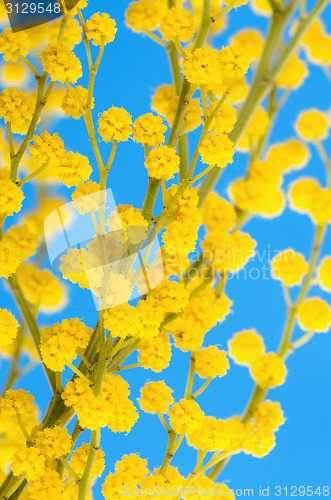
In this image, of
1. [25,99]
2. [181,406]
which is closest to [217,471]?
[181,406]

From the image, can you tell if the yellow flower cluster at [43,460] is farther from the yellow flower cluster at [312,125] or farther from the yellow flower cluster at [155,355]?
the yellow flower cluster at [312,125]

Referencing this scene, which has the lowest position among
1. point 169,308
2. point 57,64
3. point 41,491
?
point 41,491

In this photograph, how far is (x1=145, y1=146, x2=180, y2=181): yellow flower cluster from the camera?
430 mm

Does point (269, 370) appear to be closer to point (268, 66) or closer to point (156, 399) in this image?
point (156, 399)

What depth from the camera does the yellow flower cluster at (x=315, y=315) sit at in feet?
1.87

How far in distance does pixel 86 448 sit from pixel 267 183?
0.91 feet

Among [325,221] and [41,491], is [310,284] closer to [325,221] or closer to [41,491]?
[325,221]

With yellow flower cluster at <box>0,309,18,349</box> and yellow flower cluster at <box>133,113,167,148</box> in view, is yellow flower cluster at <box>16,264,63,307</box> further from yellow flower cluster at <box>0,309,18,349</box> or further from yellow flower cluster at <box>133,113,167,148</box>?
yellow flower cluster at <box>133,113,167,148</box>

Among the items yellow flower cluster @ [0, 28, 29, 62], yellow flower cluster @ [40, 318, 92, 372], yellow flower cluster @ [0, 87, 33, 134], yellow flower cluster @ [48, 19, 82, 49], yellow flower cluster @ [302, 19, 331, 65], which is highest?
yellow flower cluster @ [302, 19, 331, 65]

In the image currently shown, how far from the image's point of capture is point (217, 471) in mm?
591

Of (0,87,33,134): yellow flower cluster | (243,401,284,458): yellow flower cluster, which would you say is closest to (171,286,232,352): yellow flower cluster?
(243,401,284,458): yellow flower cluster

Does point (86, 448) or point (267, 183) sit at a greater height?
point (267, 183)

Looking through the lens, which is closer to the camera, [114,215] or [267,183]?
[114,215]

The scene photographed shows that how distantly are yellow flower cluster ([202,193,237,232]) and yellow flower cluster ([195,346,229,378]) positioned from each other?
0.37 feet
